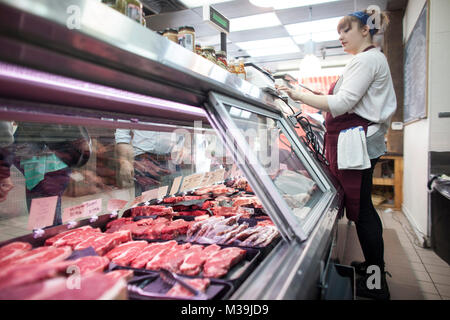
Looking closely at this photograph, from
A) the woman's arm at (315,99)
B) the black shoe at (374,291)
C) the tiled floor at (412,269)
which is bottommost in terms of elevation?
the tiled floor at (412,269)

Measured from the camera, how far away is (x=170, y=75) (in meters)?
0.94

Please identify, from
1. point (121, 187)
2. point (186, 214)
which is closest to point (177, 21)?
point (121, 187)

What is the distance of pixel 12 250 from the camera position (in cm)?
115

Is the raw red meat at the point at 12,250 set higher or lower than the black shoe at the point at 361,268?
higher

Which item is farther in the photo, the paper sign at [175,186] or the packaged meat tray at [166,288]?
the paper sign at [175,186]

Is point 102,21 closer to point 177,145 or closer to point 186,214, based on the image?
point 186,214

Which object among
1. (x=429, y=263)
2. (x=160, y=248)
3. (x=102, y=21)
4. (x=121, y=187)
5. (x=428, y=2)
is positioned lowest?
(x=429, y=263)

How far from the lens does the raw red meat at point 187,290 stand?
0.90m

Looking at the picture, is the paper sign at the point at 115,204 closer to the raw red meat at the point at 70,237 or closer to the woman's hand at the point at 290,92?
the raw red meat at the point at 70,237

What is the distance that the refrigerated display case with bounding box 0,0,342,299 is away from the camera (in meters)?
0.68

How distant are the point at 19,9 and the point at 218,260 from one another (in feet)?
3.26

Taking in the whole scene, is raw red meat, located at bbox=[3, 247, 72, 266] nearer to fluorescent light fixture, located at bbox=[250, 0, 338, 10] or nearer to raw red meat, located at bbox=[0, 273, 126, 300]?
raw red meat, located at bbox=[0, 273, 126, 300]

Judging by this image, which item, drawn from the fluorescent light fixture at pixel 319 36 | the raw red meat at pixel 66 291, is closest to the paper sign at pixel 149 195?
the raw red meat at pixel 66 291

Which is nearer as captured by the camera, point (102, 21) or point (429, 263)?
point (102, 21)
